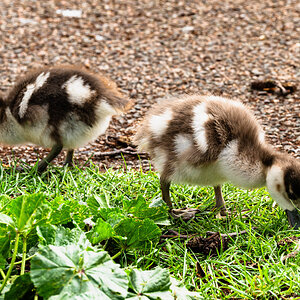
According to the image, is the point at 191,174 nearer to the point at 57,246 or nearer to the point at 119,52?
the point at 57,246

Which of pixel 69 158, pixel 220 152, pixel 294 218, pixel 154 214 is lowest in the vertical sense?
pixel 69 158

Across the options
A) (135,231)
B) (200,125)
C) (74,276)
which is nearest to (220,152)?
(200,125)

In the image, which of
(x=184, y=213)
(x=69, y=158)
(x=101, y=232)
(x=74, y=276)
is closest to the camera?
(x=74, y=276)

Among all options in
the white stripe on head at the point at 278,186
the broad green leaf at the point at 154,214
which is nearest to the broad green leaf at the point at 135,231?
the broad green leaf at the point at 154,214

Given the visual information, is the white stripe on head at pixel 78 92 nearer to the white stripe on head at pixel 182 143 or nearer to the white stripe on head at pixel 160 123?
the white stripe on head at pixel 160 123

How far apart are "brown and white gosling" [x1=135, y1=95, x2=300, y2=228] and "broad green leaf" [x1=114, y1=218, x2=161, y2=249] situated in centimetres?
49

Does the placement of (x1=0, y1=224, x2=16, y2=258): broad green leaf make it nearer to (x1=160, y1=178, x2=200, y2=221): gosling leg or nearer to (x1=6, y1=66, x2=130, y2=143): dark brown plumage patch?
(x1=160, y1=178, x2=200, y2=221): gosling leg

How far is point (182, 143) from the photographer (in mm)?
3123

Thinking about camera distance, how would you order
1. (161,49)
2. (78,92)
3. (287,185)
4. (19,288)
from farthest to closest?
(161,49) < (78,92) < (287,185) < (19,288)

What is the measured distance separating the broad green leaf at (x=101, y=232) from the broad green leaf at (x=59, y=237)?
0.11 meters

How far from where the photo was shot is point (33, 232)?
2627 millimetres

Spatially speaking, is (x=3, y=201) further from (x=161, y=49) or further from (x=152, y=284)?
(x=161, y=49)

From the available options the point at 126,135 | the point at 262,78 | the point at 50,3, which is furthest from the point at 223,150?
the point at 50,3

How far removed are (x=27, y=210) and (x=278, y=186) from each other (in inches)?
53.6
